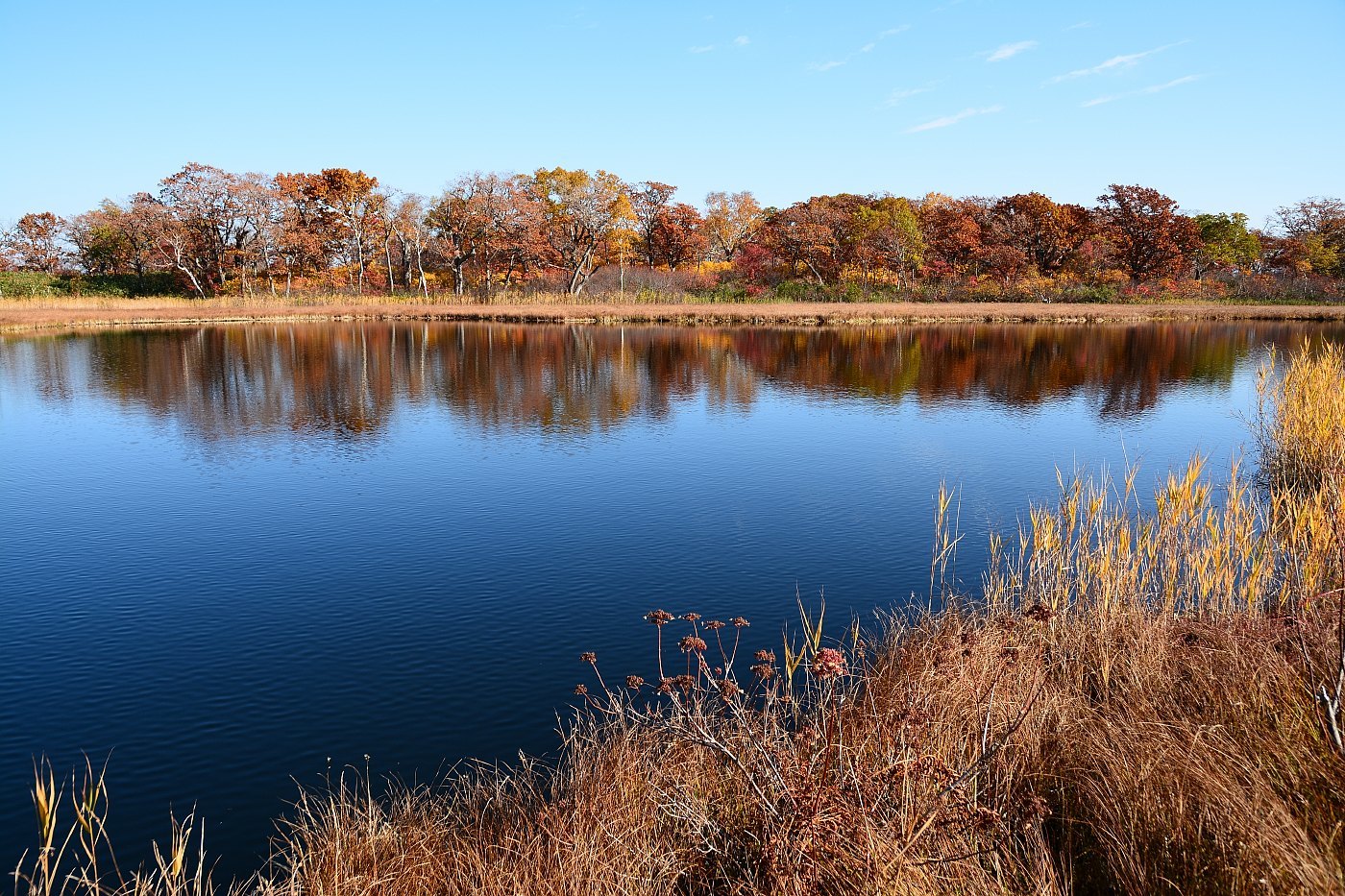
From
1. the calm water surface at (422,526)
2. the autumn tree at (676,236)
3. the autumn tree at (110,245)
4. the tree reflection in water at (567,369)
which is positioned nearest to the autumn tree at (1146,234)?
the tree reflection in water at (567,369)

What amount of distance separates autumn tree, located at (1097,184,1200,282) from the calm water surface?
43291 mm

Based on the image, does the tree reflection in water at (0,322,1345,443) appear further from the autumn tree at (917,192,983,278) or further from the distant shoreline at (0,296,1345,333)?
the autumn tree at (917,192,983,278)

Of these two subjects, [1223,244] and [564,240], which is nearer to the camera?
[564,240]

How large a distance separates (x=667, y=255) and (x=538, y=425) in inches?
2159

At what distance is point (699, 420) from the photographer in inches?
879

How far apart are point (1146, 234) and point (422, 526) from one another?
236 ft

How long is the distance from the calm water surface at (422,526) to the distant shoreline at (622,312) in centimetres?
2185

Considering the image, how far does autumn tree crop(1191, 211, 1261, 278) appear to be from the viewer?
74.6 metres

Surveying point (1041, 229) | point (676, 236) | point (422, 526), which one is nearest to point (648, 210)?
point (676, 236)

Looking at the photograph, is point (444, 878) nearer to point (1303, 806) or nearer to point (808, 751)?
point (808, 751)

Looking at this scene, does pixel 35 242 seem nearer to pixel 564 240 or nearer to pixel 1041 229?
pixel 564 240

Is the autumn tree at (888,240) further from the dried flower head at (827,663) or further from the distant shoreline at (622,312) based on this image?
the dried flower head at (827,663)

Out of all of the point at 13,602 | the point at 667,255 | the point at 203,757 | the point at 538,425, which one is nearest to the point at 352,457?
the point at 538,425

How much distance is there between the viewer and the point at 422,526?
13.2 meters
